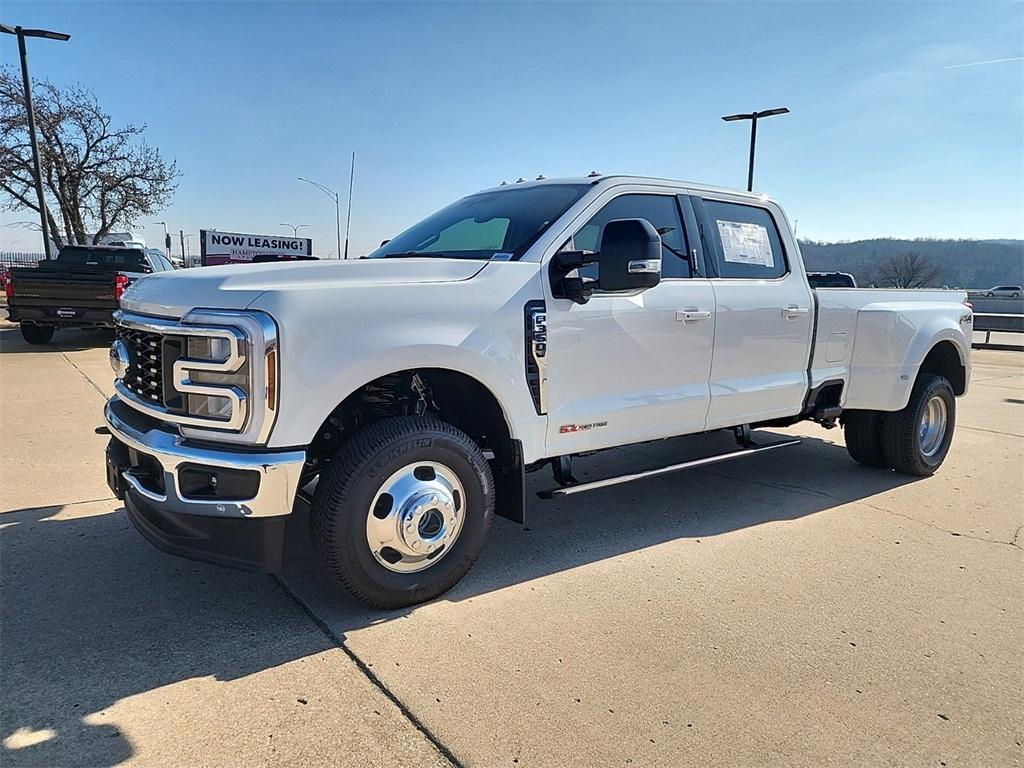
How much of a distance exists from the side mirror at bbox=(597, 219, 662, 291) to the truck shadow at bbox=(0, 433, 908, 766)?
1.52 meters

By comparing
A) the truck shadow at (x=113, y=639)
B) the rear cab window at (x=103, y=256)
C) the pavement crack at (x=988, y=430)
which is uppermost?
the rear cab window at (x=103, y=256)

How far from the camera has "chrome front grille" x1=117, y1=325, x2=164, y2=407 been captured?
9.79 feet

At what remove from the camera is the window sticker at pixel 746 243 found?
14.8 ft

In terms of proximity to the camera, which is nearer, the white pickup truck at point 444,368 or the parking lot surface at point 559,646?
the parking lot surface at point 559,646

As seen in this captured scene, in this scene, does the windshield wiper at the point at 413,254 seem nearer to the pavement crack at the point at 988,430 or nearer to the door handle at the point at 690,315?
the door handle at the point at 690,315

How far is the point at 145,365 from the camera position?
10.2 feet

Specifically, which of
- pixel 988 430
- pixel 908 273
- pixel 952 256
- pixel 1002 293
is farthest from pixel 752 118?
pixel 952 256

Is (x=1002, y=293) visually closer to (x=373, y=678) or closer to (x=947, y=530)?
(x=947, y=530)

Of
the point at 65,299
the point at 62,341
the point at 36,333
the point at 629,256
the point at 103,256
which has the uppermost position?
the point at 103,256

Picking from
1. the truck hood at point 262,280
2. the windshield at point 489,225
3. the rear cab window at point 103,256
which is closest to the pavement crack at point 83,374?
the rear cab window at point 103,256

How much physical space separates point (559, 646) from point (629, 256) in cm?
176

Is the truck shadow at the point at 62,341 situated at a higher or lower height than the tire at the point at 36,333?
lower

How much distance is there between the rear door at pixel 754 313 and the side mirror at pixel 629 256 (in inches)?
41.4

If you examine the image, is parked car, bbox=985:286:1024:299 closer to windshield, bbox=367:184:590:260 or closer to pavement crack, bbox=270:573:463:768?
windshield, bbox=367:184:590:260
